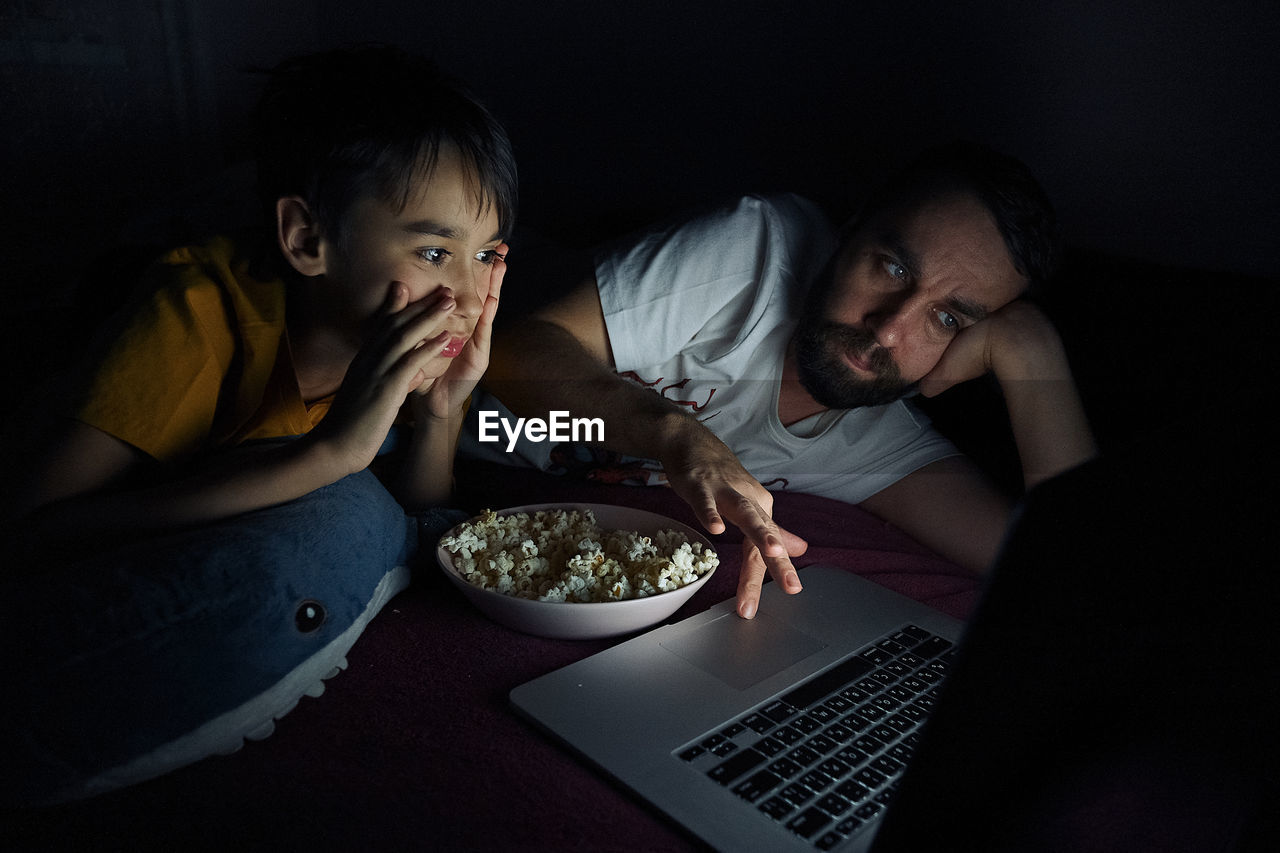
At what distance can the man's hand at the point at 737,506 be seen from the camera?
2.72 feet

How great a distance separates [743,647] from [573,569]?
19 centimetres

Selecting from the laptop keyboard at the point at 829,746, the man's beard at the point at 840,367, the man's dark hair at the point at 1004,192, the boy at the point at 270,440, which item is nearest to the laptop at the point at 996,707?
the laptop keyboard at the point at 829,746

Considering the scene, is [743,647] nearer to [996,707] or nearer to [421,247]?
[996,707]

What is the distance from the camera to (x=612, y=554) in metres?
0.93

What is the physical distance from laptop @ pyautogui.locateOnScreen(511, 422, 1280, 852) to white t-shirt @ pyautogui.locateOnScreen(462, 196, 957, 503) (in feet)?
1.86

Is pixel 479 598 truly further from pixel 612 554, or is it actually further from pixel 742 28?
pixel 742 28

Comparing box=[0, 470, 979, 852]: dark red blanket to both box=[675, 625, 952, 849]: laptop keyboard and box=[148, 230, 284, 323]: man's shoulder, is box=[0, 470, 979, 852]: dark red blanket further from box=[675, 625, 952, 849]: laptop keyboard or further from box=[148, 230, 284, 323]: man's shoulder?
box=[148, 230, 284, 323]: man's shoulder

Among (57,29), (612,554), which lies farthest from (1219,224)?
(57,29)

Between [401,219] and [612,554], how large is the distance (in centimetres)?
46

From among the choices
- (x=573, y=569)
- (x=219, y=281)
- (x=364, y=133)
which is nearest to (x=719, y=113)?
(x=364, y=133)

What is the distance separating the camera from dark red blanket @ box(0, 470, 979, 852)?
1.95 feet

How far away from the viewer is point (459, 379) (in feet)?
3.91

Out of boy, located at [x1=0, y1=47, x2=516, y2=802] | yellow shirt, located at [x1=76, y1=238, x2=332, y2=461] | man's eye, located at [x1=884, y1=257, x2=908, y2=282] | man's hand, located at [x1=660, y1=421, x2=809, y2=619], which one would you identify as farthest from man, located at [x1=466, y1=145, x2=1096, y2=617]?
yellow shirt, located at [x1=76, y1=238, x2=332, y2=461]

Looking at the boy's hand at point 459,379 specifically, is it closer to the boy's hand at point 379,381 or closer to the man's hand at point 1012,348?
the boy's hand at point 379,381
